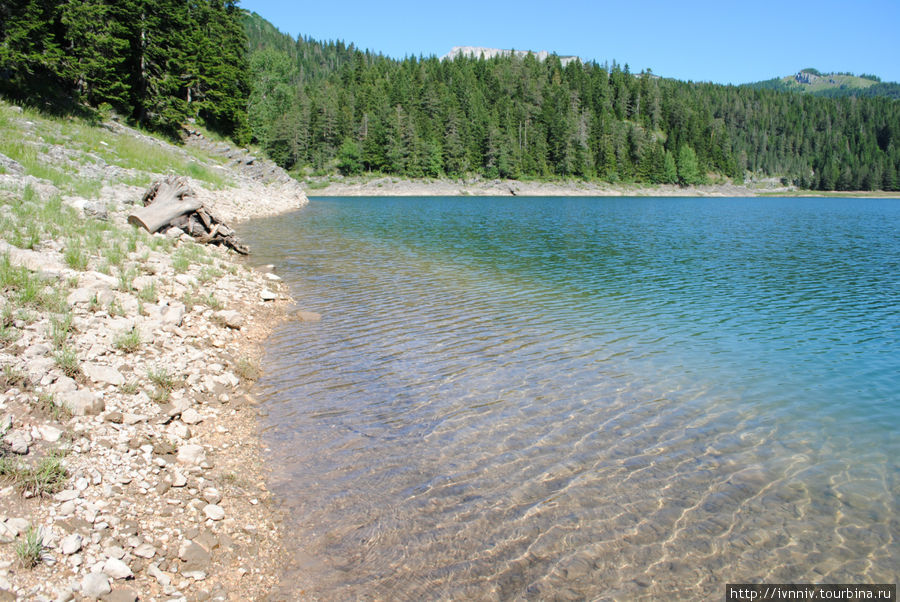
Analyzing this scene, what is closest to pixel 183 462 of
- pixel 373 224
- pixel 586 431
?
pixel 586 431

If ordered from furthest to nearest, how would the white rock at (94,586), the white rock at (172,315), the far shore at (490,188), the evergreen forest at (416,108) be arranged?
the far shore at (490,188) → the evergreen forest at (416,108) → the white rock at (172,315) → the white rock at (94,586)

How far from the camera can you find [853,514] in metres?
5.76

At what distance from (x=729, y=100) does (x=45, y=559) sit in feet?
775

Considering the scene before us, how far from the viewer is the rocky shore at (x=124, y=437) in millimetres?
4160

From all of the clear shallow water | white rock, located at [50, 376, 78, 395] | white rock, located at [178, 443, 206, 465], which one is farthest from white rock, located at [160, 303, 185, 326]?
white rock, located at [178, 443, 206, 465]

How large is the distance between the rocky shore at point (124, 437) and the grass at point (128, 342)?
33mm

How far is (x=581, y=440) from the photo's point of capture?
7.20 meters

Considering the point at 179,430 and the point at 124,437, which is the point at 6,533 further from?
the point at 179,430

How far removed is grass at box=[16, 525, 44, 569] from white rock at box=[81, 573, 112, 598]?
0.38 meters

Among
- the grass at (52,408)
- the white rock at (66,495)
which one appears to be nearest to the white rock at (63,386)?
the grass at (52,408)

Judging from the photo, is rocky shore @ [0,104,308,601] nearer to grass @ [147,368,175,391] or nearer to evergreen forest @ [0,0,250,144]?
grass @ [147,368,175,391]

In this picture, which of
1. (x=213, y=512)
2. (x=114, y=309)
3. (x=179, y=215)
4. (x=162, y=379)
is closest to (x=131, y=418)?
(x=162, y=379)

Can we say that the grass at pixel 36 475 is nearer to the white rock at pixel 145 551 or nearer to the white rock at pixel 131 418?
the white rock at pixel 145 551

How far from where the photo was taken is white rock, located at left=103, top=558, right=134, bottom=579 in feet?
13.2
